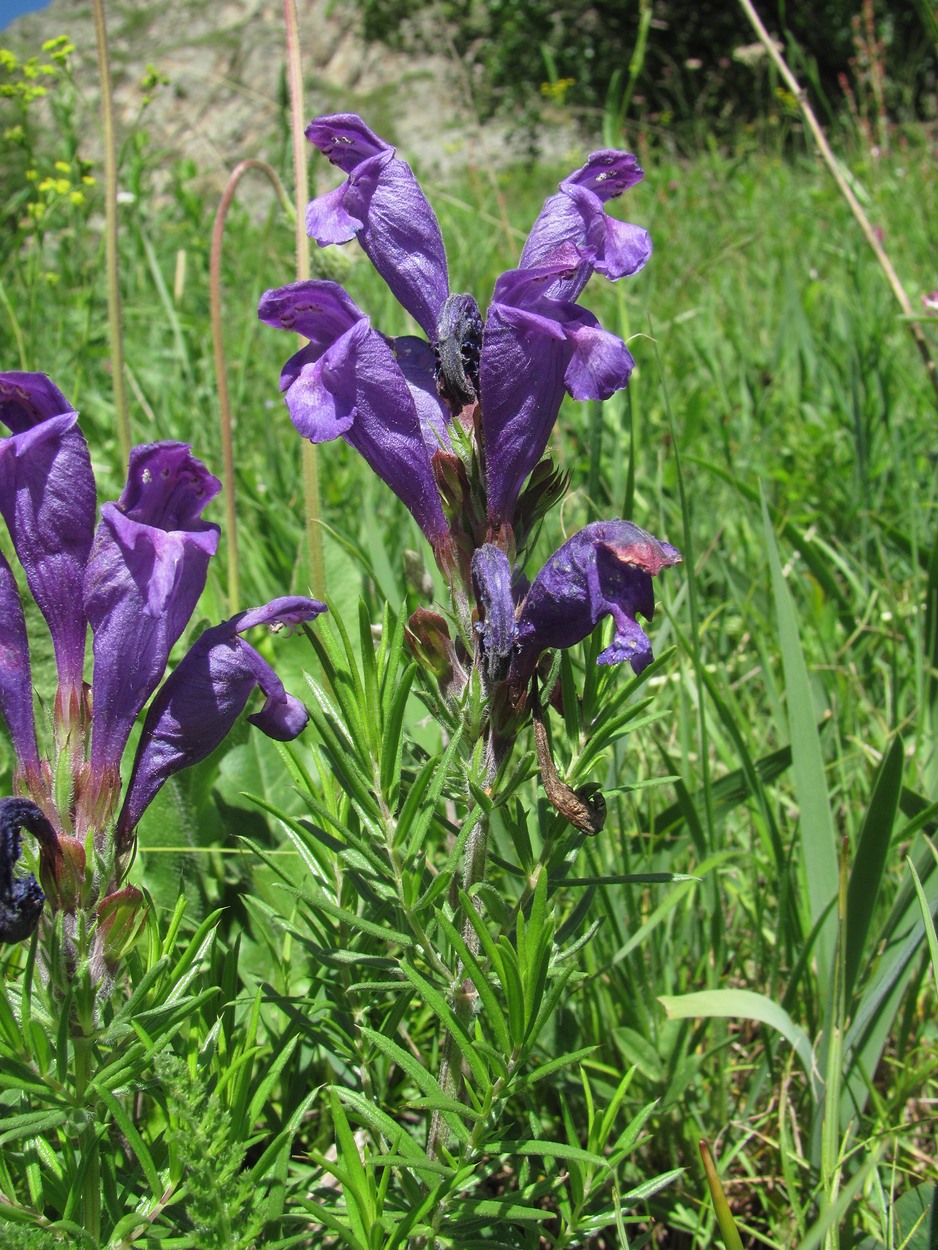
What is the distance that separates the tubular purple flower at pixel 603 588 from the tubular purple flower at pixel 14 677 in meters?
0.48

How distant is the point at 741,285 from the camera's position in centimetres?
422

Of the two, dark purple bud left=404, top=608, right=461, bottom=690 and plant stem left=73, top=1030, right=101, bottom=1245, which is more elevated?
dark purple bud left=404, top=608, right=461, bottom=690

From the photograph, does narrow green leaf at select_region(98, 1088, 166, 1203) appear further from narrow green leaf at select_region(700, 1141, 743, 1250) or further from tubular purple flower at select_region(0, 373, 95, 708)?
narrow green leaf at select_region(700, 1141, 743, 1250)

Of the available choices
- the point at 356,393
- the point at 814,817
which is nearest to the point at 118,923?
the point at 356,393

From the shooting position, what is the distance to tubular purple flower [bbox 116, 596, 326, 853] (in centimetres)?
95

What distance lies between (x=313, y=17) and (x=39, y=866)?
19.8 meters

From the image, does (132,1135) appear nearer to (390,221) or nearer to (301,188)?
(390,221)

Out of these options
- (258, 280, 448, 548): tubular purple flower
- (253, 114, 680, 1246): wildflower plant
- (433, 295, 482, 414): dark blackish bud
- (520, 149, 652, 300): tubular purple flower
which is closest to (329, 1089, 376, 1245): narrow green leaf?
(253, 114, 680, 1246): wildflower plant

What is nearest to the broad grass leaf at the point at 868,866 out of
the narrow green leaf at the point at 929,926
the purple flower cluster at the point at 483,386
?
the narrow green leaf at the point at 929,926

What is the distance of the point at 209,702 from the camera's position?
3.14 feet

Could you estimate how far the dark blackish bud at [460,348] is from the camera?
3.24 ft

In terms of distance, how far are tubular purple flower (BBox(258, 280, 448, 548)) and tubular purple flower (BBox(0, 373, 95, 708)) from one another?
21cm

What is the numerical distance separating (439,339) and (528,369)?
0.41ft

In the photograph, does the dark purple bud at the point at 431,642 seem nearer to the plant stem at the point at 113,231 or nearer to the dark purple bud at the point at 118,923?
the dark purple bud at the point at 118,923
